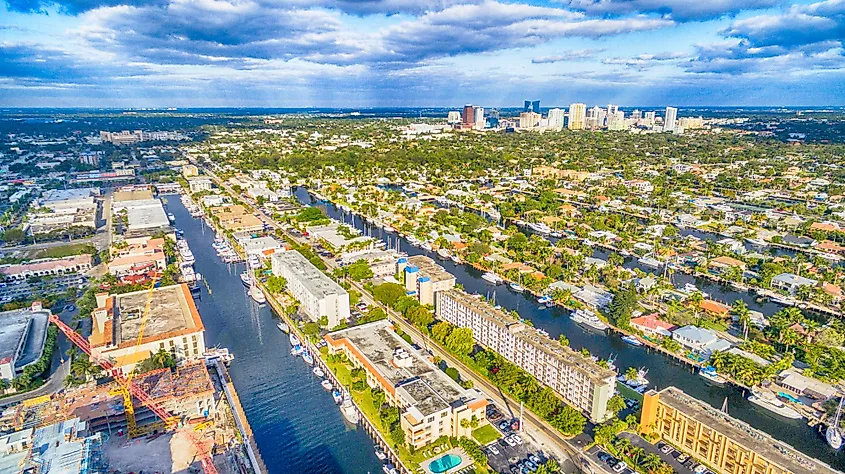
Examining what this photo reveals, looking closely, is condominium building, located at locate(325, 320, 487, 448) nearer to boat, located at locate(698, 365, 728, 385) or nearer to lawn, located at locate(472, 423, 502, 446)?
lawn, located at locate(472, 423, 502, 446)

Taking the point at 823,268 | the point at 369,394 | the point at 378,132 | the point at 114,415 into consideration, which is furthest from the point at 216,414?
the point at 378,132

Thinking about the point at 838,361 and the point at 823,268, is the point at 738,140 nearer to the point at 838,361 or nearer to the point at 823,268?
the point at 823,268

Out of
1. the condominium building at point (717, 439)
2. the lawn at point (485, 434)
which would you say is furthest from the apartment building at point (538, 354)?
the lawn at point (485, 434)

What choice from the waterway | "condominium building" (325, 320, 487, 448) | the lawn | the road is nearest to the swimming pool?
"condominium building" (325, 320, 487, 448)

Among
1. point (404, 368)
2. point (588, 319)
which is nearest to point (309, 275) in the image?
point (404, 368)

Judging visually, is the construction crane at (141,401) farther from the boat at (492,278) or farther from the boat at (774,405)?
the boat at (774,405)

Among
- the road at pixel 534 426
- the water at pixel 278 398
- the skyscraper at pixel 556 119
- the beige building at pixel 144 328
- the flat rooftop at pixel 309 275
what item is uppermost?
the skyscraper at pixel 556 119

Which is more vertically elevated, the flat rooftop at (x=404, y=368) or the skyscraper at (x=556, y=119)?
the skyscraper at (x=556, y=119)
